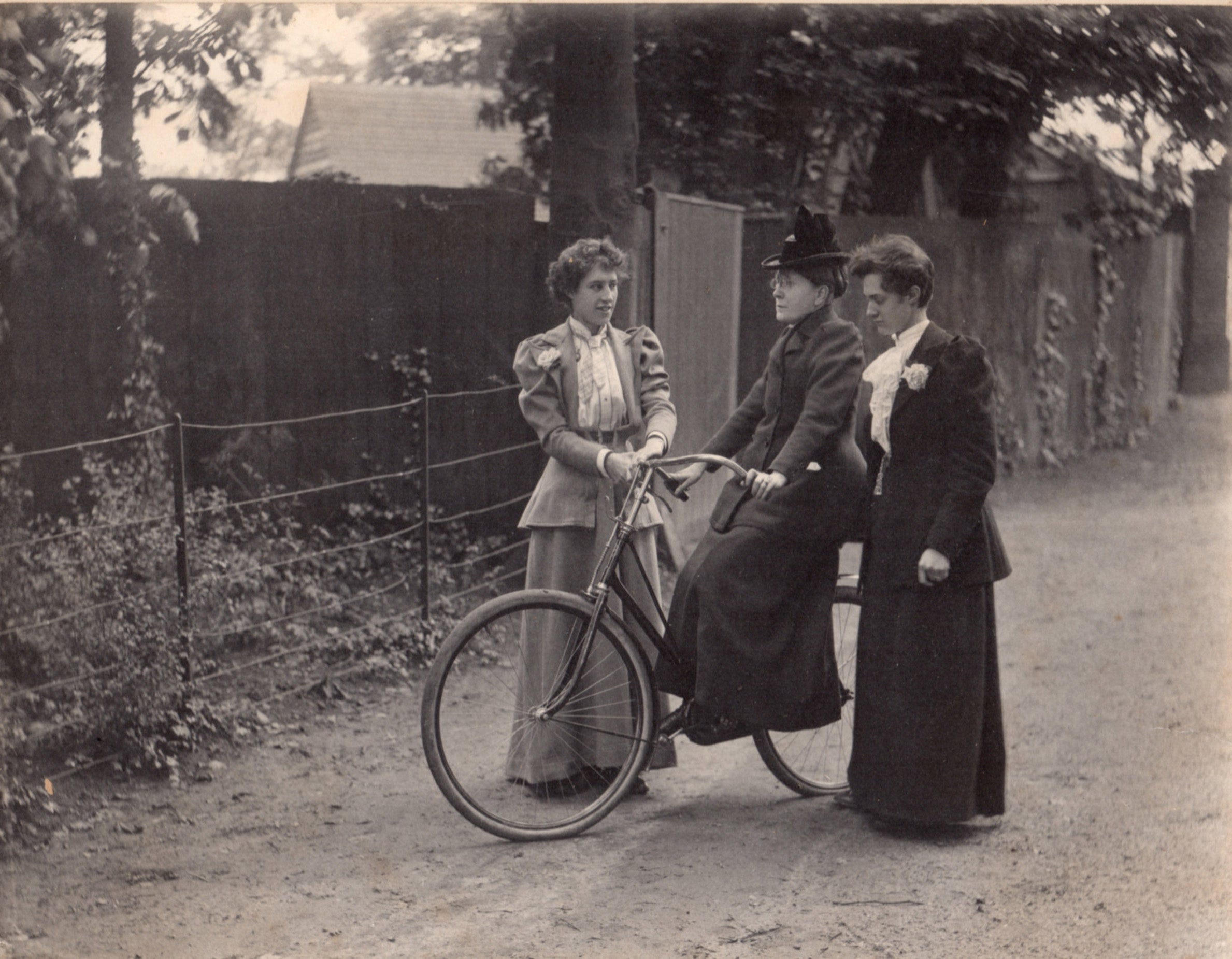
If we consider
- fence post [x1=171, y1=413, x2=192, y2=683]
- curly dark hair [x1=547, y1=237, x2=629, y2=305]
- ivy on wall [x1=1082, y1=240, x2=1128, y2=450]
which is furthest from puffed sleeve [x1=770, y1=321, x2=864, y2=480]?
ivy on wall [x1=1082, y1=240, x2=1128, y2=450]

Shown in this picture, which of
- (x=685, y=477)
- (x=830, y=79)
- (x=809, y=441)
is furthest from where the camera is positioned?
(x=830, y=79)

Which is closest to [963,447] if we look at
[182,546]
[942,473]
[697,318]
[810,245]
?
[942,473]

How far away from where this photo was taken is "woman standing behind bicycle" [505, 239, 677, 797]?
435cm

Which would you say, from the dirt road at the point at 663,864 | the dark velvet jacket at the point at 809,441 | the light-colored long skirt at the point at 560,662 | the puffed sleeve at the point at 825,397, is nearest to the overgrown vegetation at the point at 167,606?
the dirt road at the point at 663,864

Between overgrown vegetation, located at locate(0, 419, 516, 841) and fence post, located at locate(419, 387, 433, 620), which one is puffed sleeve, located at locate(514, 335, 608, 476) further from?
fence post, located at locate(419, 387, 433, 620)

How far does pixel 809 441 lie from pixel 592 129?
11.1 feet

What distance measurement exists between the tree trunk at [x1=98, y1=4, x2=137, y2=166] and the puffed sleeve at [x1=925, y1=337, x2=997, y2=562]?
3.36 metres

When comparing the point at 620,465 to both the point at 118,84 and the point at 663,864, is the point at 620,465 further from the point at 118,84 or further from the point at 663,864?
the point at 118,84

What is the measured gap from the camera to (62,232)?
5965mm

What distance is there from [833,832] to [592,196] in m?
3.86

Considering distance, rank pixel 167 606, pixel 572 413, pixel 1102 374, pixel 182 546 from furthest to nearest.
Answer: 1. pixel 1102 374
2. pixel 167 606
3. pixel 182 546
4. pixel 572 413

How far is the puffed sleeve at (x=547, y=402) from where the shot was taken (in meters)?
4.29

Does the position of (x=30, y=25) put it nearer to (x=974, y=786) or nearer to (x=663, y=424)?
(x=663, y=424)

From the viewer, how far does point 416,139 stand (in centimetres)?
1539
